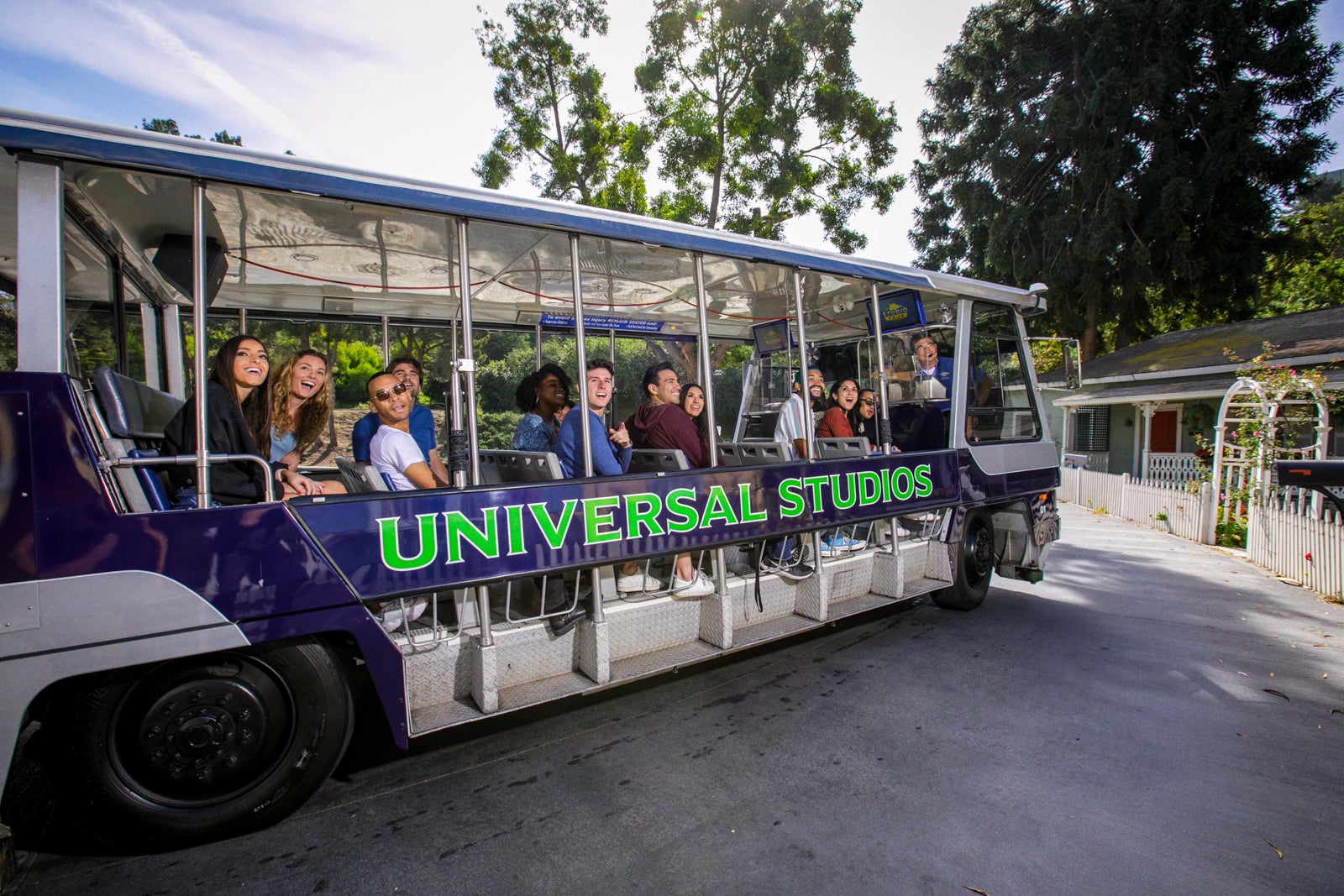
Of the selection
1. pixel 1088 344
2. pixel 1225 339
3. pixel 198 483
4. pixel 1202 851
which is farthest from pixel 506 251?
pixel 1088 344

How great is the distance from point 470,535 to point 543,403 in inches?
76.9

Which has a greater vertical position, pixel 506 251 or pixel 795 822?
pixel 506 251

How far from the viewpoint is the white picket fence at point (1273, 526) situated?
6.39m

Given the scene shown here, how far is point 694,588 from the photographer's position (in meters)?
3.68

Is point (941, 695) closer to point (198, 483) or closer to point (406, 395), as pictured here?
point (406, 395)

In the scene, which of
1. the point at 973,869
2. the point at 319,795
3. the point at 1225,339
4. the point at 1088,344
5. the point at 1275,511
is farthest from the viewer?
the point at 1088,344

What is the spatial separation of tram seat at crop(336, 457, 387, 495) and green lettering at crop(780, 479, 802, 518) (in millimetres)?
2125

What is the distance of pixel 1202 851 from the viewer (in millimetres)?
2564

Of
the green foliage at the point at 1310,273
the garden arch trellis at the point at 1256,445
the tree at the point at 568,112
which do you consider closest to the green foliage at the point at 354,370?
the tree at the point at 568,112

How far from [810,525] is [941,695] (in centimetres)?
131

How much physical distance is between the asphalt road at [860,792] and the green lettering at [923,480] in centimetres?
114

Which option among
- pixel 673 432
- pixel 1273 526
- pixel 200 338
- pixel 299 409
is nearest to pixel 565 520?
pixel 673 432

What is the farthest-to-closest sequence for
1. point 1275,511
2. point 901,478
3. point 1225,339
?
point 1225,339 < point 1275,511 < point 901,478

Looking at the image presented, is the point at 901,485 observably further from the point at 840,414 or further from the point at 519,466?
the point at 519,466
